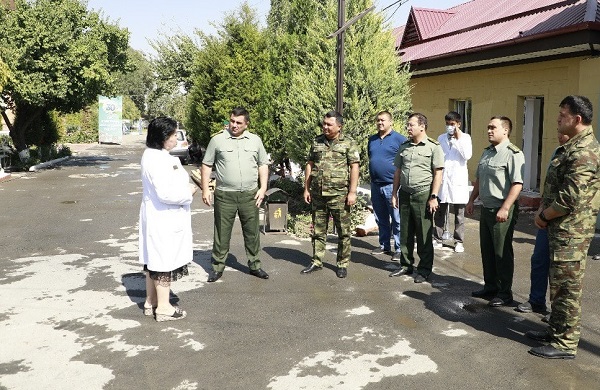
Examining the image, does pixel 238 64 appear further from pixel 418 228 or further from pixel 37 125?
pixel 418 228

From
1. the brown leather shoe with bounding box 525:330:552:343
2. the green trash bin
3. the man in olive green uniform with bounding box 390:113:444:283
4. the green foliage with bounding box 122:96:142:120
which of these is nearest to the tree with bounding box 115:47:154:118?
the green foliage with bounding box 122:96:142:120

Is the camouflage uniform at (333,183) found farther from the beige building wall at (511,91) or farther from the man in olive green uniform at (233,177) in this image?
the beige building wall at (511,91)

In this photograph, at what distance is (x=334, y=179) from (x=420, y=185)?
3.07ft

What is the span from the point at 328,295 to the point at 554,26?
725 cm

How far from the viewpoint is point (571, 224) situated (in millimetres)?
4121

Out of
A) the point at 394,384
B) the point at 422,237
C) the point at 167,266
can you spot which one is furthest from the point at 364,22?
the point at 394,384

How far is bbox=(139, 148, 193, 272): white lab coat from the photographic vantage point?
473 centimetres

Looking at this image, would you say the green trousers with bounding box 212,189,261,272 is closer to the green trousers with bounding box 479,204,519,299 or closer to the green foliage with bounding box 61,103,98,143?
the green trousers with bounding box 479,204,519,299

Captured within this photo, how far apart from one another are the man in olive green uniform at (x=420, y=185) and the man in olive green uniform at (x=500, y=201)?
2.54ft

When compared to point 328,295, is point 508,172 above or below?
above

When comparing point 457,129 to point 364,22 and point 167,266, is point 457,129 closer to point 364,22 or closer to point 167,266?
point 364,22

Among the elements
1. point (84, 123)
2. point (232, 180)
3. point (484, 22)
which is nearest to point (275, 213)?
point (232, 180)

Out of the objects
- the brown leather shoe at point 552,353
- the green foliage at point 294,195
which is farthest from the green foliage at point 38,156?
the brown leather shoe at point 552,353

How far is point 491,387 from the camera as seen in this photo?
12.5ft
